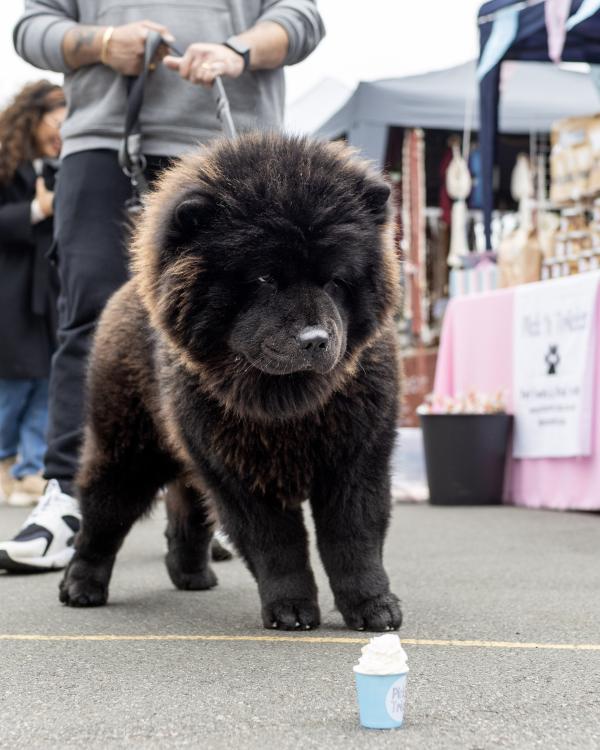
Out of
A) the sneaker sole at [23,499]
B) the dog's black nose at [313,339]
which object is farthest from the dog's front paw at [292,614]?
the sneaker sole at [23,499]

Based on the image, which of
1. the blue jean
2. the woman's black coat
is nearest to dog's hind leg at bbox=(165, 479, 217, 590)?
the woman's black coat

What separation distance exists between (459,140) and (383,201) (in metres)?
9.47

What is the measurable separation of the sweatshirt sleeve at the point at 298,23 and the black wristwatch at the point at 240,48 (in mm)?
207

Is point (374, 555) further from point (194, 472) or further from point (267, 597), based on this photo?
point (194, 472)

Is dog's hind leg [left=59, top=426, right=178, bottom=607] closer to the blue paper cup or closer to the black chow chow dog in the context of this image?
the black chow chow dog

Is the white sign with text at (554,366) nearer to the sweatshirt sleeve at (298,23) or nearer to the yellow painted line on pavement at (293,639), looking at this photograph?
the sweatshirt sleeve at (298,23)

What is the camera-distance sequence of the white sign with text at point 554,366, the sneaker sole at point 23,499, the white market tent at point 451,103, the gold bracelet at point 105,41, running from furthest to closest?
the white market tent at point 451,103 < the sneaker sole at point 23,499 < the white sign with text at point 554,366 < the gold bracelet at point 105,41

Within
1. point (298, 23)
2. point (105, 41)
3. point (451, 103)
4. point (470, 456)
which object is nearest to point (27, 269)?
point (470, 456)

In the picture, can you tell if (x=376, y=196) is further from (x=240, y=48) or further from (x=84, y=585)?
(x=84, y=585)

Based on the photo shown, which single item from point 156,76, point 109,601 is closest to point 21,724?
point 109,601

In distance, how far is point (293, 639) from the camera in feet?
7.82

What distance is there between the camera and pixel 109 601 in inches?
123

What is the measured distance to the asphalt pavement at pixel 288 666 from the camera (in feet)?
5.41

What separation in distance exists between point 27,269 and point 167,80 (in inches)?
123
